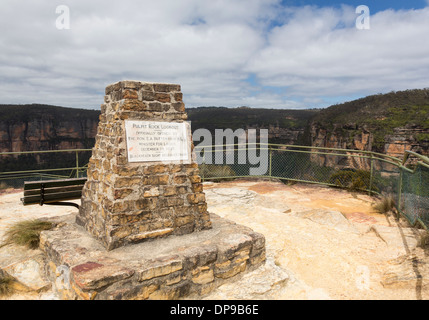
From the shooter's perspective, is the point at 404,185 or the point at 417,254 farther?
the point at 404,185

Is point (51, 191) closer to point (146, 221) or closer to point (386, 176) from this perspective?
point (146, 221)

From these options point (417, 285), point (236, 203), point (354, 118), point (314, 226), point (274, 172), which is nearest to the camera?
point (417, 285)

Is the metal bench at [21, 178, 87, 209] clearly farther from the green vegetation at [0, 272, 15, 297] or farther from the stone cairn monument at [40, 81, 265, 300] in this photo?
the green vegetation at [0, 272, 15, 297]

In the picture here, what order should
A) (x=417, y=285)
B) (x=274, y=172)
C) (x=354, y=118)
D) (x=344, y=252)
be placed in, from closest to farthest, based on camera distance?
(x=417, y=285), (x=344, y=252), (x=274, y=172), (x=354, y=118)

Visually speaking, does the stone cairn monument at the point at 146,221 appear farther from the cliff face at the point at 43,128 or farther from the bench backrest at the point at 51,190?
the cliff face at the point at 43,128

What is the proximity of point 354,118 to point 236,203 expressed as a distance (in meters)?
30.0

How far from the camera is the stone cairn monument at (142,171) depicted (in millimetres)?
3311

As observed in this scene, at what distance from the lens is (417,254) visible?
149 inches

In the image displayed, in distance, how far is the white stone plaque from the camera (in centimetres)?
339

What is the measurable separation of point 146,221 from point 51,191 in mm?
1711

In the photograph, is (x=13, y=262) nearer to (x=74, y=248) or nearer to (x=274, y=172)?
(x=74, y=248)

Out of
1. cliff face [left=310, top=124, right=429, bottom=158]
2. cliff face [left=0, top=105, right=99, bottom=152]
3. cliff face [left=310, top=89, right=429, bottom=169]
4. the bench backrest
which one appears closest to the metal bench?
the bench backrest

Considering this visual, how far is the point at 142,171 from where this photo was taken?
→ 11.3 feet

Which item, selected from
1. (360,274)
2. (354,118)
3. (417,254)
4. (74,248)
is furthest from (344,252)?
(354,118)
